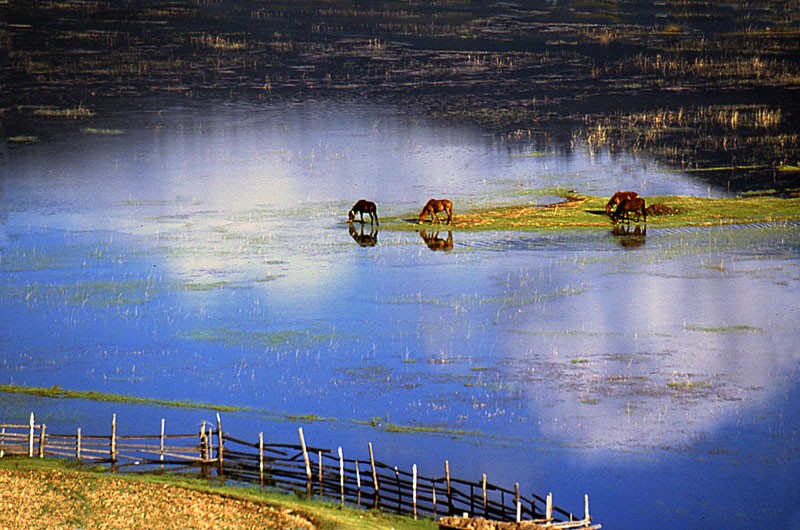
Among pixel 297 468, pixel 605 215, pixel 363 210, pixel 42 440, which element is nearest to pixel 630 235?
pixel 605 215

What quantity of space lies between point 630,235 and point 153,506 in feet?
90.5

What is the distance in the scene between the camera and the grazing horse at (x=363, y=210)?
48.8 meters

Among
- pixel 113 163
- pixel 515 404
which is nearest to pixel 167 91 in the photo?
pixel 113 163

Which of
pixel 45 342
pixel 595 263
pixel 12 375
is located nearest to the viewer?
pixel 12 375

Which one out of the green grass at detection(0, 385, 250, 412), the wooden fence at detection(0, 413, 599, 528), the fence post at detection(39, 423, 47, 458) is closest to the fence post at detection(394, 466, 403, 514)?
the wooden fence at detection(0, 413, 599, 528)

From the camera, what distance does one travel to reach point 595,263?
42.8m

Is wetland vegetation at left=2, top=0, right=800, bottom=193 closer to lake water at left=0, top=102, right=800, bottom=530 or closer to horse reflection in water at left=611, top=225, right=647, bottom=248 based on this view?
horse reflection in water at left=611, top=225, right=647, bottom=248

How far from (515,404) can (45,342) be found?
13.3 metres

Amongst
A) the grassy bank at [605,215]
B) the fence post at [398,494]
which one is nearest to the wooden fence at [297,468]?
the fence post at [398,494]

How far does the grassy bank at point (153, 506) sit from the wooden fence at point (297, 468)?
2.03ft

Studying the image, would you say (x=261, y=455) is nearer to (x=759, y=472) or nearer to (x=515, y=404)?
(x=515, y=404)

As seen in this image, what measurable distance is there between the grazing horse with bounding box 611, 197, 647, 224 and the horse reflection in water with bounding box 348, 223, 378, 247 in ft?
29.1

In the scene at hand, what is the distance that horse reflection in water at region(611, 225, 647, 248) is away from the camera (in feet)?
150

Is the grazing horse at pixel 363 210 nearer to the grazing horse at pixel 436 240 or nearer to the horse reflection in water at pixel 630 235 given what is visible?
the grazing horse at pixel 436 240
